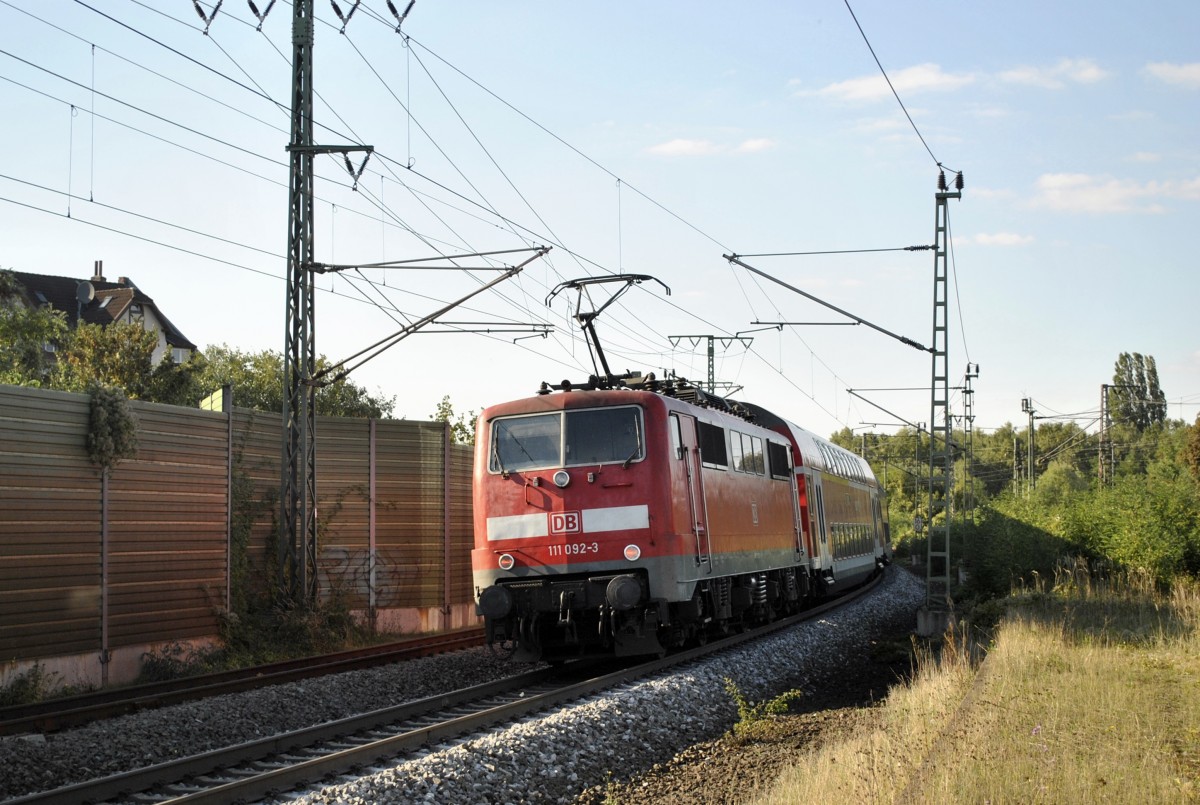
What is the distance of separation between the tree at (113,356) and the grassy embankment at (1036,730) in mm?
33721

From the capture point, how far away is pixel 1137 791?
6.74 m

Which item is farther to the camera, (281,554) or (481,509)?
(281,554)

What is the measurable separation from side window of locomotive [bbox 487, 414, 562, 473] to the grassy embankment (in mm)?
4796

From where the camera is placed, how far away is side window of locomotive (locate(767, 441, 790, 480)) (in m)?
19.2

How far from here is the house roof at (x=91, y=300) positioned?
204 ft

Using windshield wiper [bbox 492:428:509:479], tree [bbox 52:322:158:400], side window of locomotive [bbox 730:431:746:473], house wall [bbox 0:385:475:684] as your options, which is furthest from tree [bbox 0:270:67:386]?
side window of locomotive [bbox 730:431:746:473]

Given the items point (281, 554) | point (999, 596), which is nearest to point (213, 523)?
point (281, 554)

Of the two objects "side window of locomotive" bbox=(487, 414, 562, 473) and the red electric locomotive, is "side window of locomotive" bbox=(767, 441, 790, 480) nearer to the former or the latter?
the red electric locomotive

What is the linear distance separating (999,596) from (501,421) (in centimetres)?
1510

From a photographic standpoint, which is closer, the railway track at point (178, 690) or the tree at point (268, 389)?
the railway track at point (178, 690)

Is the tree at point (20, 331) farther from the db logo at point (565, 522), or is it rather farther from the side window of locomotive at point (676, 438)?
the side window of locomotive at point (676, 438)

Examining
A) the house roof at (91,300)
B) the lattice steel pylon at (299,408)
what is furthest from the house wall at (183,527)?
the house roof at (91,300)

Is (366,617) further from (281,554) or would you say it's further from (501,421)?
(501,421)

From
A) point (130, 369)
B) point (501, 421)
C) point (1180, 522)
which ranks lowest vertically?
point (1180, 522)
